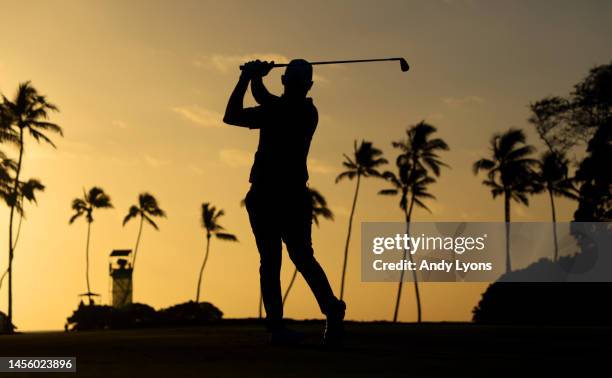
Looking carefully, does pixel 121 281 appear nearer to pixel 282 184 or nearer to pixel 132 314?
pixel 132 314

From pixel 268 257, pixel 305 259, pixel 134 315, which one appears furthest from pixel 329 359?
pixel 134 315

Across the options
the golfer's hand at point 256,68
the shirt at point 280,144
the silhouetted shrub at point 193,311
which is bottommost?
the shirt at point 280,144

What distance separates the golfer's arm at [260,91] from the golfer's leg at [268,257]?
766mm

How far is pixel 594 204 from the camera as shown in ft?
184

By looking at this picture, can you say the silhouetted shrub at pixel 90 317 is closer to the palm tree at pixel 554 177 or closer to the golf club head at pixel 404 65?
the palm tree at pixel 554 177

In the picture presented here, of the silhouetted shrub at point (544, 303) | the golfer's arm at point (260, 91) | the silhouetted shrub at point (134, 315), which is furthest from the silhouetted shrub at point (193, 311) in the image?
the golfer's arm at point (260, 91)

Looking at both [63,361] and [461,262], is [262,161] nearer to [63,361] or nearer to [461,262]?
[63,361]

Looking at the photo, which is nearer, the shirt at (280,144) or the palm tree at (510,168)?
the shirt at (280,144)

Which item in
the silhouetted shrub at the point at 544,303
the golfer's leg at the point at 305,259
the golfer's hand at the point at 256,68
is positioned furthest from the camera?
the silhouetted shrub at the point at 544,303

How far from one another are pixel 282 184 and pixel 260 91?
79 centimetres

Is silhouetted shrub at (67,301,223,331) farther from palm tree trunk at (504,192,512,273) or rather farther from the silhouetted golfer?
the silhouetted golfer

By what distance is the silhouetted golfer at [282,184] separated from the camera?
7359 millimetres

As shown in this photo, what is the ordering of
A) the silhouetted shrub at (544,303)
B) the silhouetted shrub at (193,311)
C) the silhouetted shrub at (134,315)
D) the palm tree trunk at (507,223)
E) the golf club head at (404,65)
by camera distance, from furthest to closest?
the silhouetted shrub at (193,311), the palm tree trunk at (507,223), the silhouetted shrub at (134,315), the silhouetted shrub at (544,303), the golf club head at (404,65)

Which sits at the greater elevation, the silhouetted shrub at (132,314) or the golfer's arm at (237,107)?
the silhouetted shrub at (132,314)
